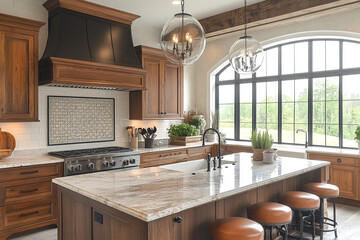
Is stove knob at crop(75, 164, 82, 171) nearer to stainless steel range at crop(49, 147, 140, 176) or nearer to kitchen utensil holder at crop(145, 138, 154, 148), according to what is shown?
stainless steel range at crop(49, 147, 140, 176)

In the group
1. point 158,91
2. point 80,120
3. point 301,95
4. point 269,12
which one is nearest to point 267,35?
point 269,12

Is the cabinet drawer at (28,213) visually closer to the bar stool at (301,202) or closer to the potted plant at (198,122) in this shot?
the bar stool at (301,202)

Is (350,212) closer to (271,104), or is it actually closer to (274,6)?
(271,104)

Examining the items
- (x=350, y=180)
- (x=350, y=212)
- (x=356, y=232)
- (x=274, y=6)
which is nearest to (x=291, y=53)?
(x=274, y=6)

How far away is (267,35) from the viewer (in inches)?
230

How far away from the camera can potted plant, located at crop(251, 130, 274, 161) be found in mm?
3633

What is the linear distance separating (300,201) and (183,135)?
3.18 meters

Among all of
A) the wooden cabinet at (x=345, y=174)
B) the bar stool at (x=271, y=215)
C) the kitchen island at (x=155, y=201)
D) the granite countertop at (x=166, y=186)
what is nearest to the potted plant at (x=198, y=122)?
the wooden cabinet at (x=345, y=174)

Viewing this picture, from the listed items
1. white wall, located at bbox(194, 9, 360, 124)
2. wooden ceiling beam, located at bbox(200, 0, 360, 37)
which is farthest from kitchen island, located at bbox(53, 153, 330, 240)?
white wall, located at bbox(194, 9, 360, 124)

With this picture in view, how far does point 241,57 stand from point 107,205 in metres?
2.01

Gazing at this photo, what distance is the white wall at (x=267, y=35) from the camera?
4.89m

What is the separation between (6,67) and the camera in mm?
3832

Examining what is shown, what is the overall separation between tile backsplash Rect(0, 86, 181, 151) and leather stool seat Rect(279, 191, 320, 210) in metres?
3.29

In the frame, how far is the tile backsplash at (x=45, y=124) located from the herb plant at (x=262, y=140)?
2707 mm
